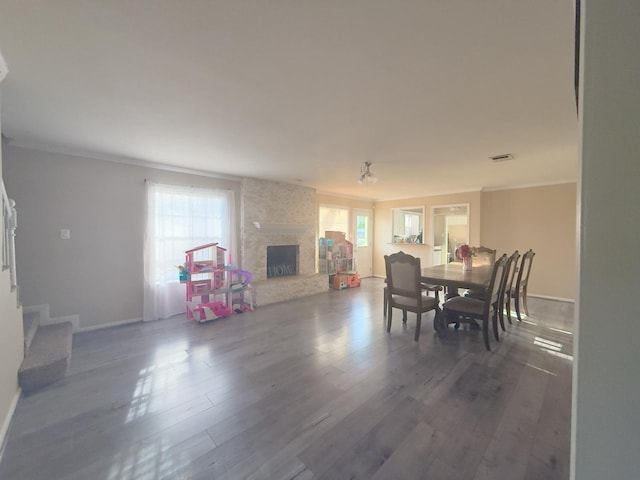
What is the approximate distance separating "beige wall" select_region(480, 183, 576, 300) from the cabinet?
556cm

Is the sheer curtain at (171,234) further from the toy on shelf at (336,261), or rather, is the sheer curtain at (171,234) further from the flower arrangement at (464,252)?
the flower arrangement at (464,252)

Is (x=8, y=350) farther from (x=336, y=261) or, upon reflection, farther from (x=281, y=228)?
(x=336, y=261)

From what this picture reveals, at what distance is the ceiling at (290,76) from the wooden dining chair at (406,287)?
4.71 ft

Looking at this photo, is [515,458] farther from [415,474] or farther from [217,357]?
[217,357]

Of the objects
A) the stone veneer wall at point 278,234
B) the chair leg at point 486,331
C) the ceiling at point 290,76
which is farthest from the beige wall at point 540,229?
the stone veneer wall at point 278,234

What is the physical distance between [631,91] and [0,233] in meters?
3.34

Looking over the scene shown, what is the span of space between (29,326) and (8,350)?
1.23 metres

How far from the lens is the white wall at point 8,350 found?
177 cm

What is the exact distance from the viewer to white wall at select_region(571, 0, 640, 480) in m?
0.44

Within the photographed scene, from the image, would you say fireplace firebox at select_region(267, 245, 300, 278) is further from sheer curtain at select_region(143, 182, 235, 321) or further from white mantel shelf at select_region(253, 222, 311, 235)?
sheer curtain at select_region(143, 182, 235, 321)

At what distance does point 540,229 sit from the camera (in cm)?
546

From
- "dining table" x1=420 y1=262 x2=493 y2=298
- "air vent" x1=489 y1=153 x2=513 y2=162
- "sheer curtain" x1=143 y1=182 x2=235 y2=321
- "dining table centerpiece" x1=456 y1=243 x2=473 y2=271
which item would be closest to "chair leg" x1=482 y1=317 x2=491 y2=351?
"dining table" x1=420 y1=262 x2=493 y2=298

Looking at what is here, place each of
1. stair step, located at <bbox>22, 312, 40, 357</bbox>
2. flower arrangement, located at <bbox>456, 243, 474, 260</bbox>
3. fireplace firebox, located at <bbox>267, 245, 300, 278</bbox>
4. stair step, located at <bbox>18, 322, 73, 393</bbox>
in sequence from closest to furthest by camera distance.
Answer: stair step, located at <bbox>18, 322, 73, 393</bbox> → stair step, located at <bbox>22, 312, 40, 357</bbox> → flower arrangement, located at <bbox>456, 243, 474, 260</bbox> → fireplace firebox, located at <bbox>267, 245, 300, 278</bbox>

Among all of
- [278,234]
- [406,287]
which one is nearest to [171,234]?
[278,234]
